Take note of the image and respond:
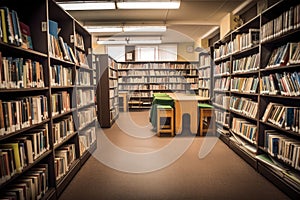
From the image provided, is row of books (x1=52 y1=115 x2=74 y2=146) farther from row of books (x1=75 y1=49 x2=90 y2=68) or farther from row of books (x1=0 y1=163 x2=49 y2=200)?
row of books (x1=75 y1=49 x2=90 y2=68)

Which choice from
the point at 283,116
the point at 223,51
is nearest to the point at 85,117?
the point at 283,116

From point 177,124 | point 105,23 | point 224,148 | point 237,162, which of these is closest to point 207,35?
point 105,23

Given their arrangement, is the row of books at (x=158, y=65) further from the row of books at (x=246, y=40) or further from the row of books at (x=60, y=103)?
the row of books at (x=60, y=103)

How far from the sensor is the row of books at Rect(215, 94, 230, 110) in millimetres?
4080

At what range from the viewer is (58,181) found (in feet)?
7.22

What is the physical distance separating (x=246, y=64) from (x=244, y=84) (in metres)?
0.32

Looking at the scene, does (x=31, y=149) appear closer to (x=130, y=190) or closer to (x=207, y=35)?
(x=130, y=190)

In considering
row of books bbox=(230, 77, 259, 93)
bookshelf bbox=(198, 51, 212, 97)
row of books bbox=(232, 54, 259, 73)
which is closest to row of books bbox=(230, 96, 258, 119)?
row of books bbox=(230, 77, 259, 93)

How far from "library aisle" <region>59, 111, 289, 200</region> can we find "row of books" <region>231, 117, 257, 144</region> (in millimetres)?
367

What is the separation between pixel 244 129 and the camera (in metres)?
3.29

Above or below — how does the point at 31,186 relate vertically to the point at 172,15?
below

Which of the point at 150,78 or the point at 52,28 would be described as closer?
the point at 52,28

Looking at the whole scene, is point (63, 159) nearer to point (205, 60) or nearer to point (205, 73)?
point (205, 73)

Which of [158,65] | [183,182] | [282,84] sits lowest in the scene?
[183,182]
